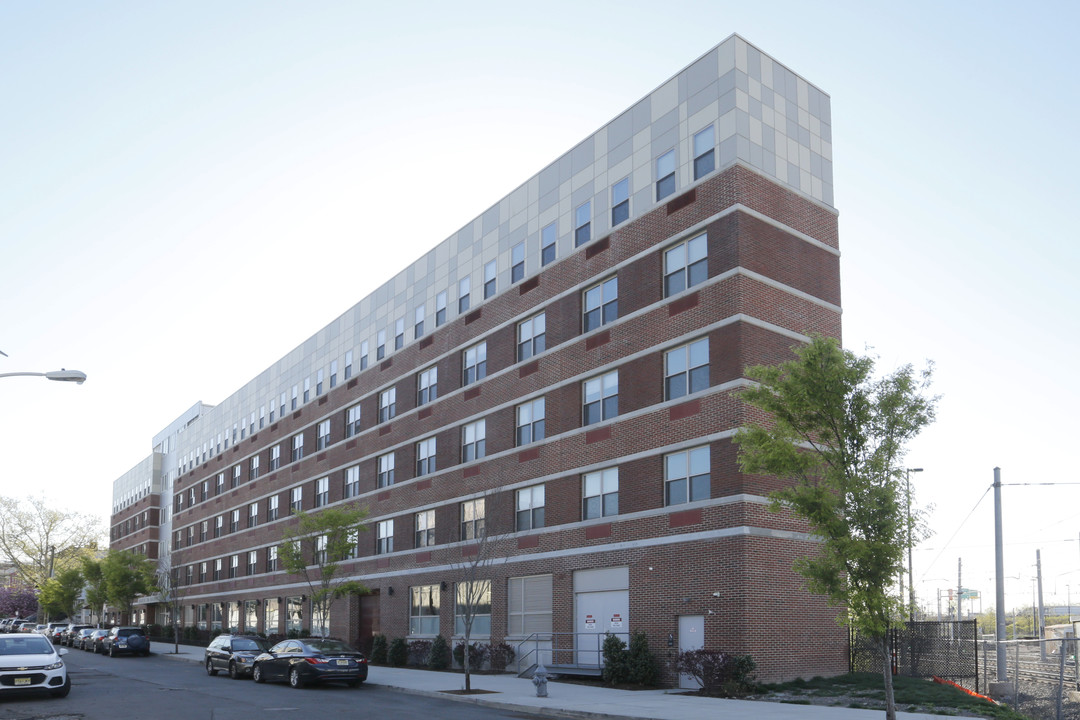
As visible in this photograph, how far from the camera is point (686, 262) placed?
98.6 ft

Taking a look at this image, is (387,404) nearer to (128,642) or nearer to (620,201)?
(620,201)

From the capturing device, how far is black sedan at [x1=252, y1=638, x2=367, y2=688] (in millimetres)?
28641

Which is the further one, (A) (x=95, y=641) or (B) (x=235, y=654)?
(A) (x=95, y=641)

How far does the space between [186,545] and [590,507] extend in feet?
194

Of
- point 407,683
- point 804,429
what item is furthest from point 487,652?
point 804,429

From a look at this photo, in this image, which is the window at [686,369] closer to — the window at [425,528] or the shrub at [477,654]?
the shrub at [477,654]

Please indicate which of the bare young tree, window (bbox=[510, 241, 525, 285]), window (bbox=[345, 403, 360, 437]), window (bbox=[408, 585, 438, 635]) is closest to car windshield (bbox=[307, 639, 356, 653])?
the bare young tree

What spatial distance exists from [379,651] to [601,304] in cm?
1985

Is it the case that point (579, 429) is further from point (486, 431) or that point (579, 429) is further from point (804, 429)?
point (804, 429)

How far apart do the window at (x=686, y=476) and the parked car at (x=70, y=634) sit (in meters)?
52.9

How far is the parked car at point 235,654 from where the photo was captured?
3344 centimetres

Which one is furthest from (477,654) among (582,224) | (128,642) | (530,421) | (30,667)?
(128,642)

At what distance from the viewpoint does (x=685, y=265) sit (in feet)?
98.7

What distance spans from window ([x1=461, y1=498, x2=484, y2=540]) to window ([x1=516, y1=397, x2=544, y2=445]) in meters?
3.58
